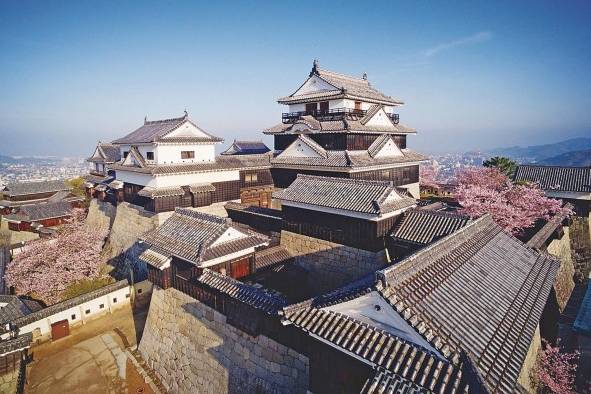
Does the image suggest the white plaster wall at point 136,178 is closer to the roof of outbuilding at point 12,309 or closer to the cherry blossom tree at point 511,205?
the roof of outbuilding at point 12,309

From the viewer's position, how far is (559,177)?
24641 millimetres

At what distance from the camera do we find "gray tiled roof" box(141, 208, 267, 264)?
12.7m

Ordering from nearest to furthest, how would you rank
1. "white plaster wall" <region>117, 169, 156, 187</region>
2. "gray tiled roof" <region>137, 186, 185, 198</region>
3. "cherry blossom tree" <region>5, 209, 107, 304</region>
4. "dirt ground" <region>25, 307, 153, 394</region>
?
"dirt ground" <region>25, 307, 153, 394</region> → "cherry blossom tree" <region>5, 209, 107, 304</region> → "gray tiled roof" <region>137, 186, 185, 198</region> → "white plaster wall" <region>117, 169, 156, 187</region>

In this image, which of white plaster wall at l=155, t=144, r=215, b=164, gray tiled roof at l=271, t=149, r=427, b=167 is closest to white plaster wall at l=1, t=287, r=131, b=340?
white plaster wall at l=155, t=144, r=215, b=164

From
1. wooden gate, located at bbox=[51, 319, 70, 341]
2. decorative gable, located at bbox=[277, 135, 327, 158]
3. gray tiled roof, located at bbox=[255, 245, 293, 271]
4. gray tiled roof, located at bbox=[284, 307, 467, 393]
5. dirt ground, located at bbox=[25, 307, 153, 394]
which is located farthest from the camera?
decorative gable, located at bbox=[277, 135, 327, 158]

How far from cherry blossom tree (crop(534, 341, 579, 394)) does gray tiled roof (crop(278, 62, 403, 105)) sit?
19.9 meters

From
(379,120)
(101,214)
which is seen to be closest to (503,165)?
(379,120)

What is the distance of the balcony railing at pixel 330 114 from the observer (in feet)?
83.2

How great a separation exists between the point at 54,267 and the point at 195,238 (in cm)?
1431

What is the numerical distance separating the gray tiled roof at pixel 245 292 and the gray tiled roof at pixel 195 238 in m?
0.80

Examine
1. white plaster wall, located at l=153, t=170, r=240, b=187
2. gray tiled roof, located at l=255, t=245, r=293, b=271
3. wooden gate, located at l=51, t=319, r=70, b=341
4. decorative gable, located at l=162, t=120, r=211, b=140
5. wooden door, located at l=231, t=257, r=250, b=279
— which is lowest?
wooden gate, located at l=51, t=319, r=70, b=341

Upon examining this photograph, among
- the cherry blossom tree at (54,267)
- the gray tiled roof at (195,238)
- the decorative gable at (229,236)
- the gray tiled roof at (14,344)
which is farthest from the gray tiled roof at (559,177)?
the cherry blossom tree at (54,267)

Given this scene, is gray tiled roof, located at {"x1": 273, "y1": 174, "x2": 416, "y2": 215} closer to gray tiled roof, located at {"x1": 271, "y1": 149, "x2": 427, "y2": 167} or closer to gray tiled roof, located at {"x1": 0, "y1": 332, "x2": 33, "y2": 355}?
gray tiled roof, located at {"x1": 271, "y1": 149, "x2": 427, "y2": 167}

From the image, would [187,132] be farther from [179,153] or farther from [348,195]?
[348,195]
